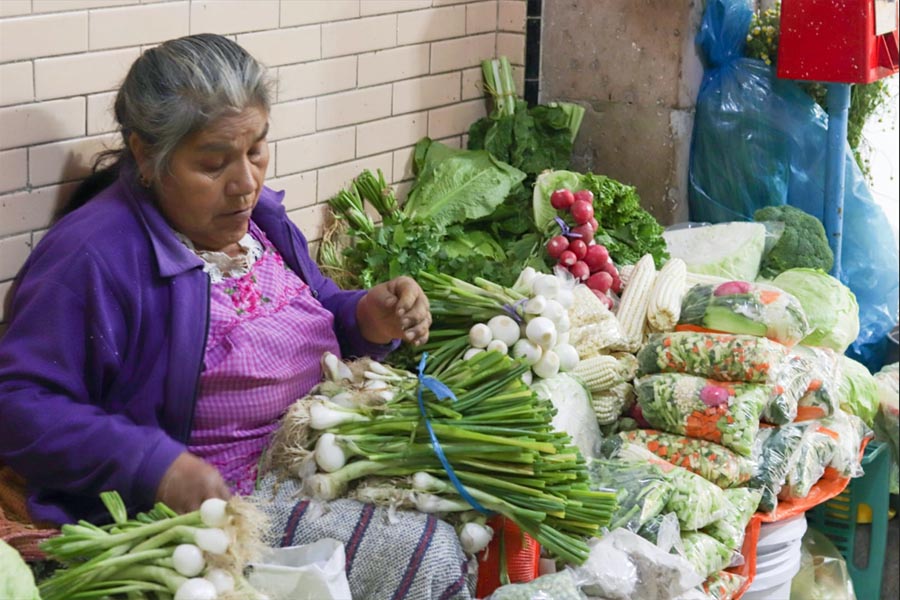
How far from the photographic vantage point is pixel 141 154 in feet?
9.46

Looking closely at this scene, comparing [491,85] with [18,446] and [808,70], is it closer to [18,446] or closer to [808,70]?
[808,70]

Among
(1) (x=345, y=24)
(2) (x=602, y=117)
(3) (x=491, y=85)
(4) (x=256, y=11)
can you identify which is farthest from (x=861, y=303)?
(4) (x=256, y=11)

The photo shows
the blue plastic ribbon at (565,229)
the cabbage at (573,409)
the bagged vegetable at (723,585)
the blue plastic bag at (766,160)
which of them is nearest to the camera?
the bagged vegetable at (723,585)

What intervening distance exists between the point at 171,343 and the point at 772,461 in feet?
6.29

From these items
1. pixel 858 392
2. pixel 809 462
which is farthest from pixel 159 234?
pixel 858 392

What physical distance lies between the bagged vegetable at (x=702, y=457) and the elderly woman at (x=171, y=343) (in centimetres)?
106

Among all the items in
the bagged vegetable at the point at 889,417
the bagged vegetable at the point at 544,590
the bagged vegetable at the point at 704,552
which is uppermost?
the bagged vegetable at the point at 544,590

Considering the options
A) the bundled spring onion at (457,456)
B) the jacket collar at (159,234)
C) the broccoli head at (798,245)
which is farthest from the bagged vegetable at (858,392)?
the jacket collar at (159,234)

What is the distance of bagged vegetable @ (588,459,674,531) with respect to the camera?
3.24 m

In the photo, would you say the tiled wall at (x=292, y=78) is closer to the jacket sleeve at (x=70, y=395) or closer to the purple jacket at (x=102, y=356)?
the purple jacket at (x=102, y=356)

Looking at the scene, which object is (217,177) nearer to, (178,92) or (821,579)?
(178,92)

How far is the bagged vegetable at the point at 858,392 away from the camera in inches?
175

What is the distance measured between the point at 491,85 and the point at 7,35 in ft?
7.81

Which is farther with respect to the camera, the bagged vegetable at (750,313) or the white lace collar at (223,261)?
the bagged vegetable at (750,313)
